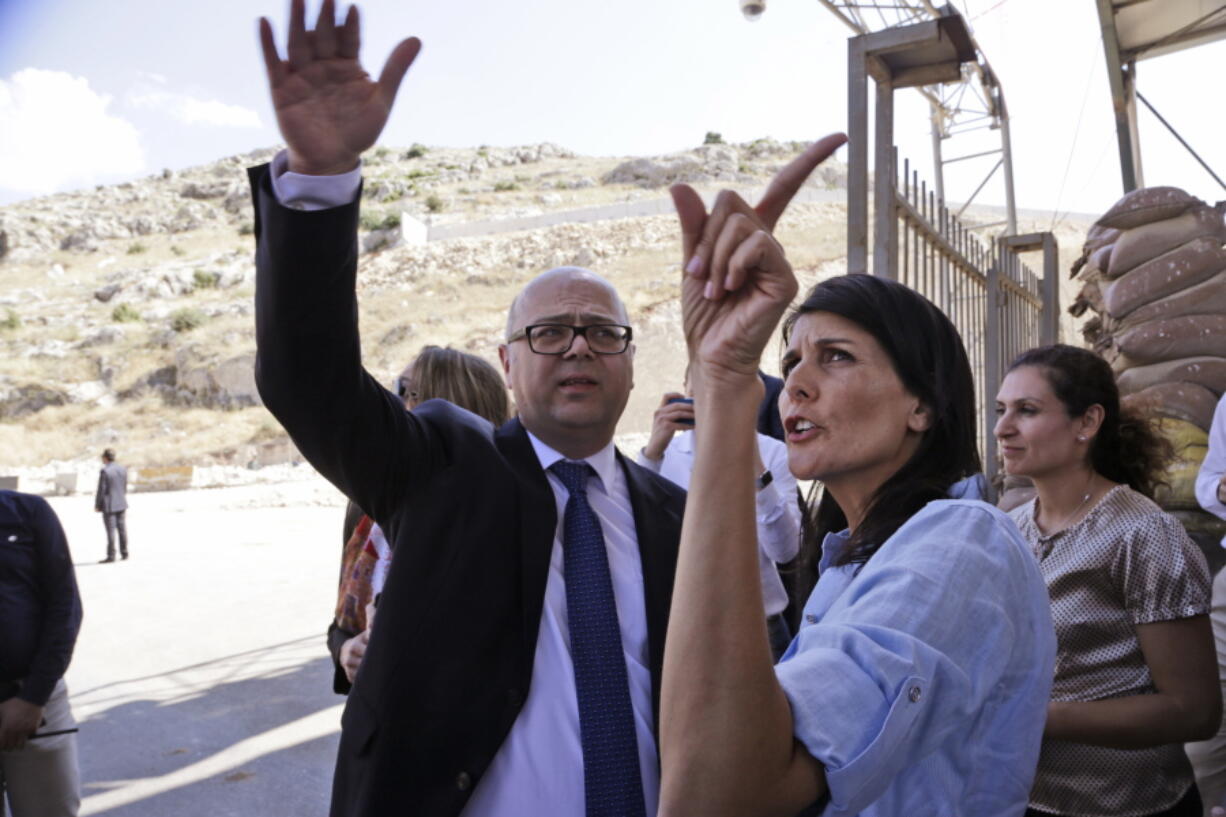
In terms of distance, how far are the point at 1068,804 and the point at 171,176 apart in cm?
8886

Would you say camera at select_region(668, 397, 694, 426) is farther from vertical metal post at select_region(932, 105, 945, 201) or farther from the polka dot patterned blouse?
vertical metal post at select_region(932, 105, 945, 201)

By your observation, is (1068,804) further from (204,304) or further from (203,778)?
(204,304)

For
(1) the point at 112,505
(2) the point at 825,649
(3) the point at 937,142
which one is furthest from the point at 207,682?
(3) the point at 937,142

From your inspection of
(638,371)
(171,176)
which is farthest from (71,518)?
(171,176)

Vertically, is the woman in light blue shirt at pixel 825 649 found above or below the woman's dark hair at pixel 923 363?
below

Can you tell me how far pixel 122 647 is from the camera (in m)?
8.51

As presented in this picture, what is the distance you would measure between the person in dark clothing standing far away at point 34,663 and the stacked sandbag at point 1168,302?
480 cm

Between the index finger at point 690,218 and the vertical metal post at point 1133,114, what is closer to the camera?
the index finger at point 690,218

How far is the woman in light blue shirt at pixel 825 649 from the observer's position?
3.25 ft

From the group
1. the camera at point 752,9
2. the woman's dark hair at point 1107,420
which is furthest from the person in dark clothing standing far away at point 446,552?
the camera at point 752,9

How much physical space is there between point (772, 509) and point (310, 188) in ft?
6.79

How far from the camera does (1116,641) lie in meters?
2.21

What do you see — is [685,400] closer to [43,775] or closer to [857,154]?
[857,154]

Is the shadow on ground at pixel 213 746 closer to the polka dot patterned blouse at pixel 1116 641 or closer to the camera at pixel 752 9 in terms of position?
the polka dot patterned blouse at pixel 1116 641
